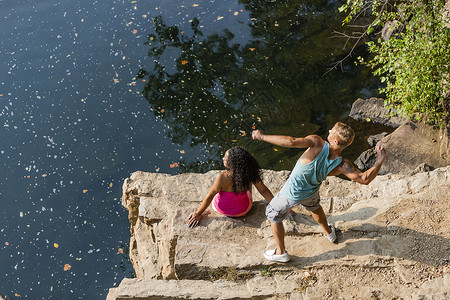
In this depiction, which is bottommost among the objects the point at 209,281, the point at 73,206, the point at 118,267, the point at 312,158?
the point at 118,267

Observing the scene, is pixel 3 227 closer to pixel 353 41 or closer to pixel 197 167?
pixel 197 167

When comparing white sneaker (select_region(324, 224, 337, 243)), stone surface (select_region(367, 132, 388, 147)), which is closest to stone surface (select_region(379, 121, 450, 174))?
stone surface (select_region(367, 132, 388, 147))


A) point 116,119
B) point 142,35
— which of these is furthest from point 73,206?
point 142,35

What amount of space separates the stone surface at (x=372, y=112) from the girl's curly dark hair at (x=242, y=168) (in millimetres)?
5293

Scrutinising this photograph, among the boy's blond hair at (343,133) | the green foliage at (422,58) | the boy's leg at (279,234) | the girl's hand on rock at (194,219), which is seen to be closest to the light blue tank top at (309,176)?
the boy's blond hair at (343,133)

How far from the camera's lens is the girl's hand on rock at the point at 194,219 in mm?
5590

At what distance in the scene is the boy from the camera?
13.9ft

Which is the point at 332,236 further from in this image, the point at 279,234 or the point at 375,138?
the point at 375,138

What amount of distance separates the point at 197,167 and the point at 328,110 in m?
3.29

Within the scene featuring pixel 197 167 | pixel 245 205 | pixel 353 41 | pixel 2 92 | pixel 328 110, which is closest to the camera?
pixel 245 205

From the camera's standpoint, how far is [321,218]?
16.4 feet

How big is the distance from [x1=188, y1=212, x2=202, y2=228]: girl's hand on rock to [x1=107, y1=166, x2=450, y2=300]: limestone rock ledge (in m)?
0.06

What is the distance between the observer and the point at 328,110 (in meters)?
9.99

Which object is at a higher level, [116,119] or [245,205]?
[245,205]
